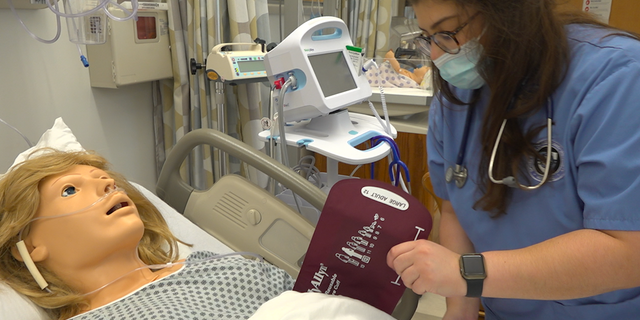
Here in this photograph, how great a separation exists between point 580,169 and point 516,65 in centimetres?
22

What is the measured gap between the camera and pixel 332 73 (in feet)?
6.31

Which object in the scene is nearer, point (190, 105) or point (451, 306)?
point (451, 306)

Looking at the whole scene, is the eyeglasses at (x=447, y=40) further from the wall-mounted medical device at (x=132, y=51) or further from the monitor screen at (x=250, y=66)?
the wall-mounted medical device at (x=132, y=51)

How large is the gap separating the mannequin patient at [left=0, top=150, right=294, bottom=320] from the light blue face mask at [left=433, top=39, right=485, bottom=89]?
738mm

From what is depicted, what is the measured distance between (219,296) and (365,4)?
2.69m

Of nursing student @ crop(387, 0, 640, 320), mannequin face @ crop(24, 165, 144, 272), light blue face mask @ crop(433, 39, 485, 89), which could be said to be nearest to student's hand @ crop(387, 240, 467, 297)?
nursing student @ crop(387, 0, 640, 320)

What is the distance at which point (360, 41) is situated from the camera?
3477 mm

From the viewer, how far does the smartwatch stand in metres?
0.83

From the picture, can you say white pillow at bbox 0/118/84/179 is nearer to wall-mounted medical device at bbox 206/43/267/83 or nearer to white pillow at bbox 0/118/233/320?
white pillow at bbox 0/118/233/320

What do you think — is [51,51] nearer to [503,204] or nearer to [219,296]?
[219,296]

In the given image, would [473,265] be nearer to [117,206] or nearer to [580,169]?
[580,169]

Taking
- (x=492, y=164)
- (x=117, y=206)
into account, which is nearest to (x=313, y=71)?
(x=117, y=206)

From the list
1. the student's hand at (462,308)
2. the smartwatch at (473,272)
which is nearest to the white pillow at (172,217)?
the student's hand at (462,308)

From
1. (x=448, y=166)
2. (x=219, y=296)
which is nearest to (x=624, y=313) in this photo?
(x=448, y=166)
